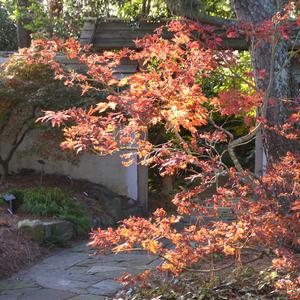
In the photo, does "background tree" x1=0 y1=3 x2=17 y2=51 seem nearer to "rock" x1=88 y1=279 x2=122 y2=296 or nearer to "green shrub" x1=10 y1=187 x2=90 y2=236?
"green shrub" x1=10 y1=187 x2=90 y2=236

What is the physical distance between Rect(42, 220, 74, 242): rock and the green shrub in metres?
0.18

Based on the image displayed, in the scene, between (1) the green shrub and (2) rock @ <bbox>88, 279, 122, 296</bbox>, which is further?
(1) the green shrub

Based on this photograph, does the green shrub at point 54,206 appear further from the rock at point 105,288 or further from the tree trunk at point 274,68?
the tree trunk at point 274,68

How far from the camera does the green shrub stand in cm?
862

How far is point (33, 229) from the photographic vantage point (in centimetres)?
773

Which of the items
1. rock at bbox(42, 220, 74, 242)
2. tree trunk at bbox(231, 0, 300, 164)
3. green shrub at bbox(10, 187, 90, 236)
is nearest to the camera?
tree trunk at bbox(231, 0, 300, 164)

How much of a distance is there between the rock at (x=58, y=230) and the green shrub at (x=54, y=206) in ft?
0.59

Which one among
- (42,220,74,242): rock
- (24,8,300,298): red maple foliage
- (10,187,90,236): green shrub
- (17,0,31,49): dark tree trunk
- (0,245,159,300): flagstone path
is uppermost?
(17,0,31,49): dark tree trunk

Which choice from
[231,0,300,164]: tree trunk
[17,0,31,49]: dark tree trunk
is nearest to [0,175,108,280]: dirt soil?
[231,0,300,164]: tree trunk

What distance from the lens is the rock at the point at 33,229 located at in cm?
771

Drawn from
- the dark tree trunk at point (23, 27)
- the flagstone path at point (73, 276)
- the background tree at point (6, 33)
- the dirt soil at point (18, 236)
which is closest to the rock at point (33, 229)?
the dirt soil at point (18, 236)

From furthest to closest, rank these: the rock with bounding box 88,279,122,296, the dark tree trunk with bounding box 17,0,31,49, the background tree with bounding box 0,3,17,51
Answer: the background tree with bounding box 0,3,17,51 < the dark tree trunk with bounding box 17,0,31,49 < the rock with bounding box 88,279,122,296

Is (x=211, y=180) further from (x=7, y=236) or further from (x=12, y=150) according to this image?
(x=12, y=150)

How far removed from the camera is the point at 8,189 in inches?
389
